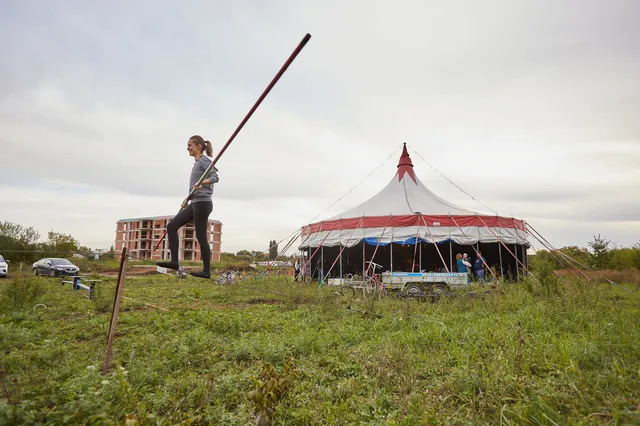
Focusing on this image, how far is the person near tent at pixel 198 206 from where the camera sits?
3871 millimetres

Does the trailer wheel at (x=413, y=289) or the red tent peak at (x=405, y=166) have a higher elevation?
the red tent peak at (x=405, y=166)

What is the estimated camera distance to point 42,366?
14.4ft

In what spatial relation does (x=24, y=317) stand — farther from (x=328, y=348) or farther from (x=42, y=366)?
(x=328, y=348)

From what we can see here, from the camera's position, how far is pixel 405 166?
19.4 metres

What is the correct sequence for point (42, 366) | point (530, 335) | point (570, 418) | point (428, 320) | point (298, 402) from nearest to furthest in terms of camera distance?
point (570, 418) < point (298, 402) < point (42, 366) < point (530, 335) < point (428, 320)

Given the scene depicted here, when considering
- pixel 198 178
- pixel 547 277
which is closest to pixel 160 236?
pixel 198 178

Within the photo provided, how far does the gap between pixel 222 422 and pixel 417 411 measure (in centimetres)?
174

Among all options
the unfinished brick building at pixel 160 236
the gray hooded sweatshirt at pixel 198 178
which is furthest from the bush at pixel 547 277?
the gray hooded sweatshirt at pixel 198 178

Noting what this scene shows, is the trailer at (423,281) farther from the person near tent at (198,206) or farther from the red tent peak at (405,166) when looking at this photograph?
the red tent peak at (405,166)

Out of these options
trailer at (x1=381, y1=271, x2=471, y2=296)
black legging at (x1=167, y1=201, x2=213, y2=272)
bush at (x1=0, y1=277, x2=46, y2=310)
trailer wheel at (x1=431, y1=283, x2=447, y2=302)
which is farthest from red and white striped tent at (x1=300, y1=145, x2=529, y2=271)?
bush at (x1=0, y1=277, x2=46, y2=310)

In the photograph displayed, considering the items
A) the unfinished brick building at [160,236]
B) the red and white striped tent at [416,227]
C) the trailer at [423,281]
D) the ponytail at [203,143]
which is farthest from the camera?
the red and white striped tent at [416,227]

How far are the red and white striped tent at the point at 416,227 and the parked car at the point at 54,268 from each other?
44.8 feet

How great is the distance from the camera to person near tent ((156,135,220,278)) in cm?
387

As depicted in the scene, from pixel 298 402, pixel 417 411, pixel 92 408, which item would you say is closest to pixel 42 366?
pixel 92 408
